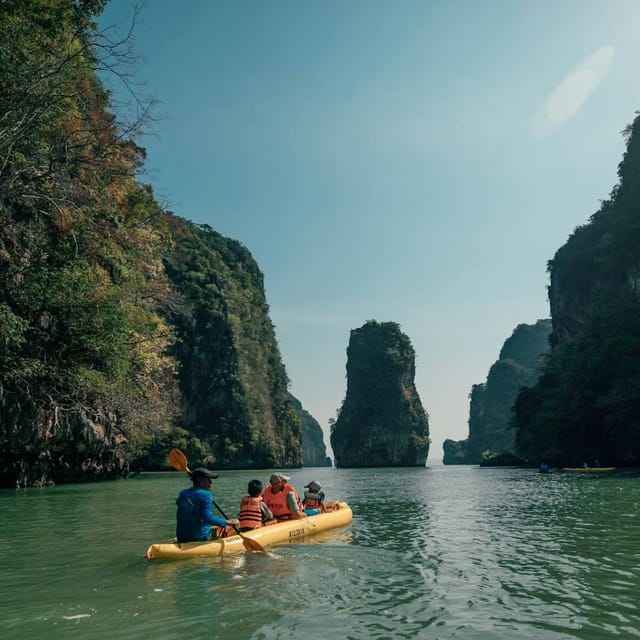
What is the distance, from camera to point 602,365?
41594 mm

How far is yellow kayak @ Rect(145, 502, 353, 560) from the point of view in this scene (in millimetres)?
7816

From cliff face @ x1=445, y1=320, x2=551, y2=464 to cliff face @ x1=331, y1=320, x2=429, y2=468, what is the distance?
93.6 feet

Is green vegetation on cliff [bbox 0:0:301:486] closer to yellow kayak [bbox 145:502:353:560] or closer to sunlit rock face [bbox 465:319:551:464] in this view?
yellow kayak [bbox 145:502:353:560]

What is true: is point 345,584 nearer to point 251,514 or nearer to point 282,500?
point 251,514

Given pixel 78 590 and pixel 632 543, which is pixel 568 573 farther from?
pixel 78 590

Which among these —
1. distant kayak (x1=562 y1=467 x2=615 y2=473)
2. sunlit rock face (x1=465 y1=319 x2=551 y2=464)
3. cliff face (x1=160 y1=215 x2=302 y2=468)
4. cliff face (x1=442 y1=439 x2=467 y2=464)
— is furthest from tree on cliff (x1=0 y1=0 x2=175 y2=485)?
cliff face (x1=442 y1=439 x2=467 y2=464)

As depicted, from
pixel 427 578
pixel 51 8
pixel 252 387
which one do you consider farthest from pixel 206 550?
pixel 252 387

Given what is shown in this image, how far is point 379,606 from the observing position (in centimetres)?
577

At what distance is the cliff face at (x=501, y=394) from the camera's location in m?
136

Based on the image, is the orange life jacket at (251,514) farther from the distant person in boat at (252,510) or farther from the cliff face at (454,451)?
the cliff face at (454,451)

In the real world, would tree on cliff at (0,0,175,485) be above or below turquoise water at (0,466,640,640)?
above

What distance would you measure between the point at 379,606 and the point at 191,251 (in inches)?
2991

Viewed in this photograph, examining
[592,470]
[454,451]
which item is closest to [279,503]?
[592,470]

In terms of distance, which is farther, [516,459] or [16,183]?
[516,459]
